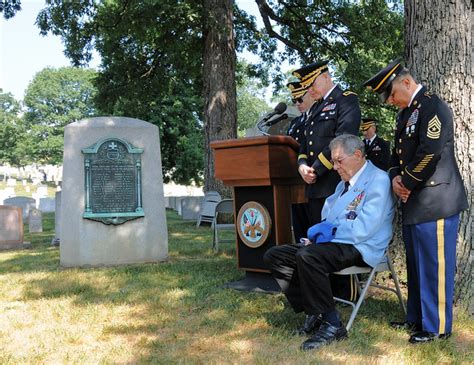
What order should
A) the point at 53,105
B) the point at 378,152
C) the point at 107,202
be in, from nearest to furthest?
1. the point at 107,202
2. the point at 378,152
3. the point at 53,105

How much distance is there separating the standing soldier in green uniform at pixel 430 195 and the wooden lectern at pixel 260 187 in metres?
1.40

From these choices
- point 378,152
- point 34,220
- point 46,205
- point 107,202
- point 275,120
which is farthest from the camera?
point 46,205

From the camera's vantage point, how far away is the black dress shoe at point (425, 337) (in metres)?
3.48

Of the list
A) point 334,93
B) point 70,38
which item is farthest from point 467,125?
point 70,38

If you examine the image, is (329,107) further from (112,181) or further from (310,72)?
(112,181)

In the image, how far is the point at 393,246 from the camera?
489cm

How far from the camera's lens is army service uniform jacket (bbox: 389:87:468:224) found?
11.3 feet

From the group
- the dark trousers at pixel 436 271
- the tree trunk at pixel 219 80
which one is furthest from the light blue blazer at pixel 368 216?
the tree trunk at pixel 219 80

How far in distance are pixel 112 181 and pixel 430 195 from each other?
456cm

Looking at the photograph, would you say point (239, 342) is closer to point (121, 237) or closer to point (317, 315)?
point (317, 315)

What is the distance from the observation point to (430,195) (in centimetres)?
353

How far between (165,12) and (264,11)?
3.68 m

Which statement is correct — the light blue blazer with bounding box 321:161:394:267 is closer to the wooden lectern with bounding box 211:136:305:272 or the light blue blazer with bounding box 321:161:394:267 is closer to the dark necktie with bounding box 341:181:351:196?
the dark necktie with bounding box 341:181:351:196

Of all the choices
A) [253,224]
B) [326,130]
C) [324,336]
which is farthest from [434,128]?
[253,224]
